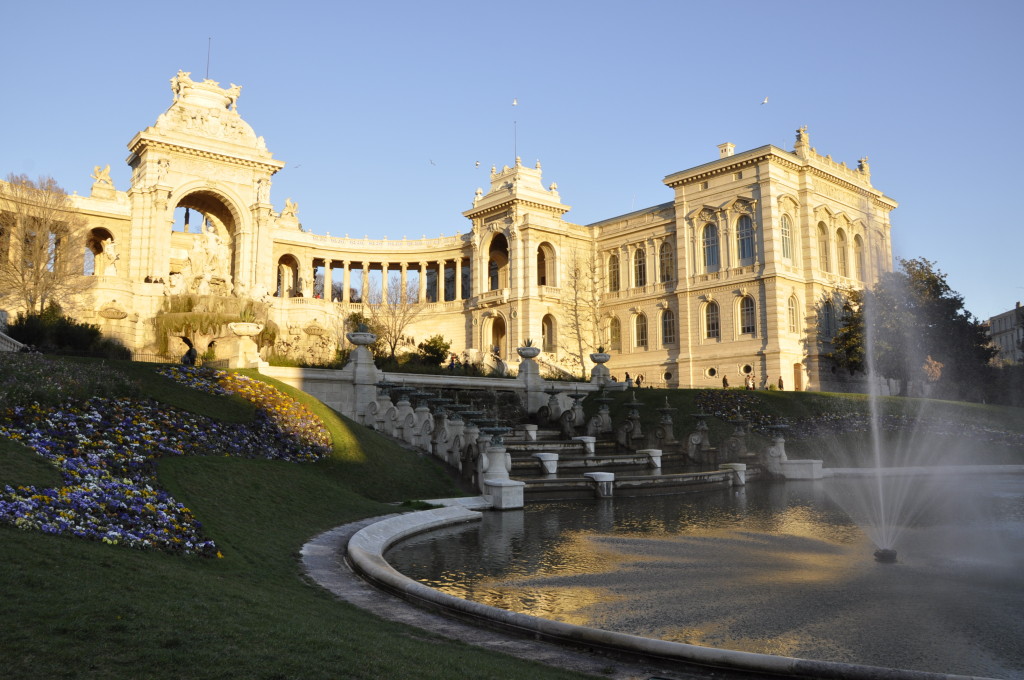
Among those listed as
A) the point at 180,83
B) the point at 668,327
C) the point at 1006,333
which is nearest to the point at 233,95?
the point at 180,83

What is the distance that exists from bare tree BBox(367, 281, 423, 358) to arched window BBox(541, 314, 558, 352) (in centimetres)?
1111

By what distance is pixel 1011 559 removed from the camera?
11398 millimetres

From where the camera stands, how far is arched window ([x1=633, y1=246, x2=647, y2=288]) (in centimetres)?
6288

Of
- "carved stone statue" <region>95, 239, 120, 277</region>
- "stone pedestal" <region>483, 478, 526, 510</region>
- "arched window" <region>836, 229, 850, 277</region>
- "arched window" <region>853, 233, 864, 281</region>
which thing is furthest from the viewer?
"carved stone statue" <region>95, 239, 120, 277</region>

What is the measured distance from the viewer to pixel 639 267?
6353 centimetres

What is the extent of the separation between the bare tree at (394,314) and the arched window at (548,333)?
437 inches

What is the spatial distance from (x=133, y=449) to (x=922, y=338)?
50238 mm

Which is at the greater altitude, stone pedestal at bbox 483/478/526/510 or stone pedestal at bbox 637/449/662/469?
stone pedestal at bbox 637/449/662/469

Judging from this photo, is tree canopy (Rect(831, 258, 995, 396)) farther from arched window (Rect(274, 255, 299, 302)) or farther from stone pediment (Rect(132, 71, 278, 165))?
arched window (Rect(274, 255, 299, 302))

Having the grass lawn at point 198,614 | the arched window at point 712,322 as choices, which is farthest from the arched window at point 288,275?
the grass lawn at point 198,614

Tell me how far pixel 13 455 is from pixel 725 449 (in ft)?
78.8

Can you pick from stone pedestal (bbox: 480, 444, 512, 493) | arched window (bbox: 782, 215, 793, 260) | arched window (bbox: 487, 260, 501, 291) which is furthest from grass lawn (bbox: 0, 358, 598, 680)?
arched window (bbox: 487, 260, 501, 291)

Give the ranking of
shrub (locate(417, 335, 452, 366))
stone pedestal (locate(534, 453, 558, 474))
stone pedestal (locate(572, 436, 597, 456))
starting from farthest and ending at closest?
1. shrub (locate(417, 335, 452, 366))
2. stone pedestal (locate(572, 436, 597, 456))
3. stone pedestal (locate(534, 453, 558, 474))

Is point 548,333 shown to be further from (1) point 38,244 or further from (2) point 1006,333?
(2) point 1006,333
